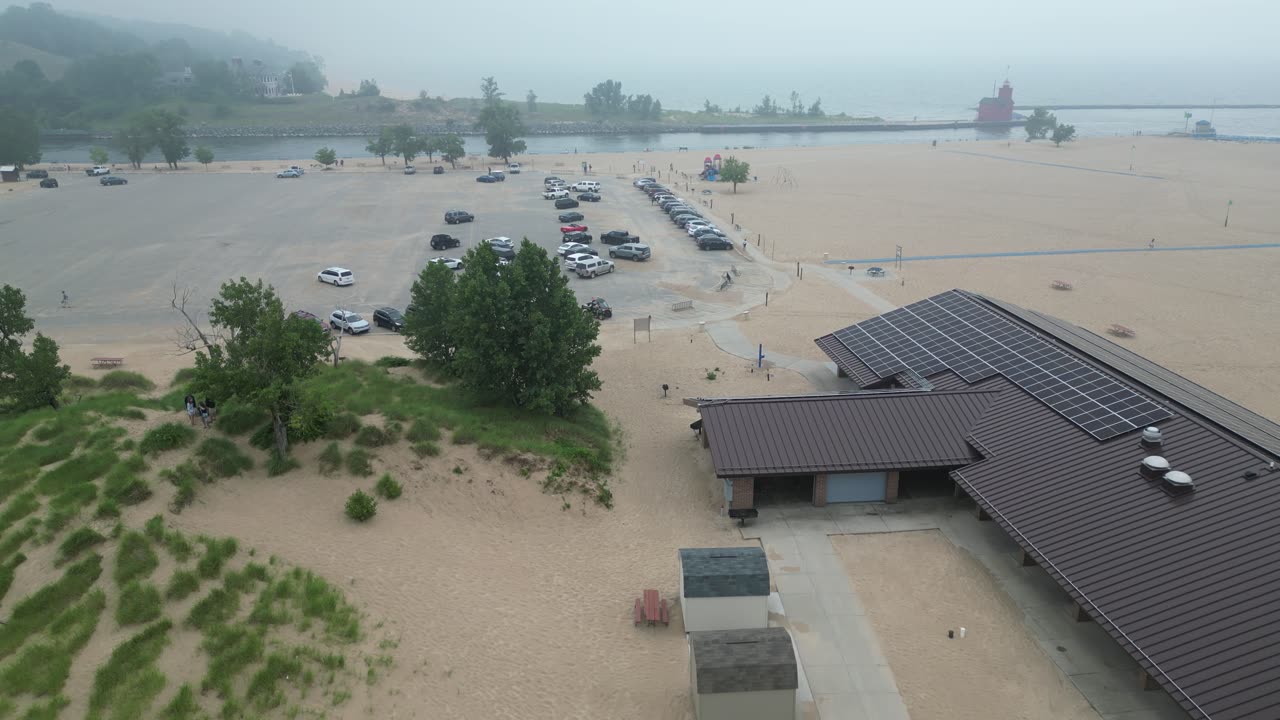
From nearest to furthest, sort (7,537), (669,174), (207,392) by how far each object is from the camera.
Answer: (7,537) → (207,392) → (669,174)

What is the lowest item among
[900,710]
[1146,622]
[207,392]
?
[900,710]

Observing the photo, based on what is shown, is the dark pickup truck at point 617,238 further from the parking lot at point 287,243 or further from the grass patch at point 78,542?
the grass patch at point 78,542

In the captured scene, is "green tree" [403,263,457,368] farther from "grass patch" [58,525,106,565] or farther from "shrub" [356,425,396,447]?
"grass patch" [58,525,106,565]

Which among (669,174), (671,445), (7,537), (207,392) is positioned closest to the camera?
(7,537)

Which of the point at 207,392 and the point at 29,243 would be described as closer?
the point at 207,392

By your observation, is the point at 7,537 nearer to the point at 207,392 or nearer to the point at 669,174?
the point at 207,392

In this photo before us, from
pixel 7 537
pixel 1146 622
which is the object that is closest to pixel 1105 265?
pixel 1146 622
